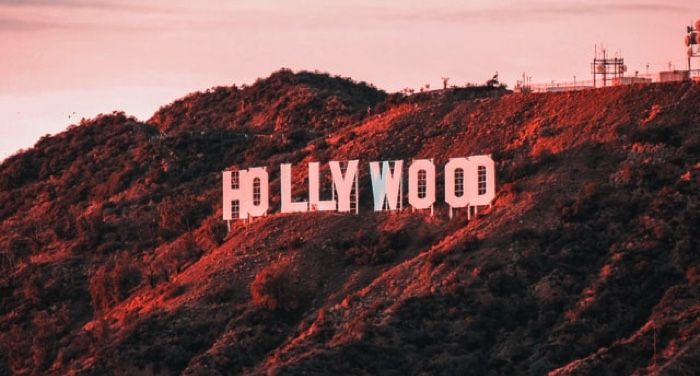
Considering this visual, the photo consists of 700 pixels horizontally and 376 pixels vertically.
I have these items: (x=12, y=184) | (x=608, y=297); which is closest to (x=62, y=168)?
(x=12, y=184)

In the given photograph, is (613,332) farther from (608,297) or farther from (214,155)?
(214,155)

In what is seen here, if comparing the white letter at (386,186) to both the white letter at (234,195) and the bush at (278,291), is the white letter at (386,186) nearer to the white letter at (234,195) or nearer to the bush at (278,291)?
the bush at (278,291)

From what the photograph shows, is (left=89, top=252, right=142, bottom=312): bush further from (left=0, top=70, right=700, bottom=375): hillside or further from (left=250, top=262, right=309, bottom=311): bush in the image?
(left=250, top=262, right=309, bottom=311): bush

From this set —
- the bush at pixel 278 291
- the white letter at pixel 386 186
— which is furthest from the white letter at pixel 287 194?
the bush at pixel 278 291

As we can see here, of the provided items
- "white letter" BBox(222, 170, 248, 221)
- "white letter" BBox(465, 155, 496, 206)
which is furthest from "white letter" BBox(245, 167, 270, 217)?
"white letter" BBox(465, 155, 496, 206)

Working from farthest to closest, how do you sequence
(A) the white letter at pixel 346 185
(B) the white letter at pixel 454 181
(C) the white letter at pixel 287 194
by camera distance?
(C) the white letter at pixel 287 194 → (A) the white letter at pixel 346 185 → (B) the white letter at pixel 454 181

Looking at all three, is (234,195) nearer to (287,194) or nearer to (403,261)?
(287,194)
